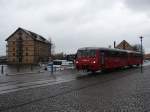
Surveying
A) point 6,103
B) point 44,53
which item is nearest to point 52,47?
point 44,53

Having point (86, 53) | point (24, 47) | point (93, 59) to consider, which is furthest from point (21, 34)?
point (93, 59)

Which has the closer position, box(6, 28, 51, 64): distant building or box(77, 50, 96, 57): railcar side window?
box(77, 50, 96, 57): railcar side window

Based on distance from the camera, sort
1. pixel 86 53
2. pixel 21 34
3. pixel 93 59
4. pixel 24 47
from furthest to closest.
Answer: pixel 24 47
pixel 21 34
pixel 86 53
pixel 93 59

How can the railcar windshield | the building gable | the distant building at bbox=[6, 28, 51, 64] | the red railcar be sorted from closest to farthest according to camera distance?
the red railcar < the railcar windshield < the distant building at bbox=[6, 28, 51, 64] < the building gable

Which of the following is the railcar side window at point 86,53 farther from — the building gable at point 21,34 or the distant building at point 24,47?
the building gable at point 21,34

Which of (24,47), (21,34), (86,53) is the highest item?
(21,34)

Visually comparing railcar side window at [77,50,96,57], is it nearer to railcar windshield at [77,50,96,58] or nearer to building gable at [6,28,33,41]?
railcar windshield at [77,50,96,58]

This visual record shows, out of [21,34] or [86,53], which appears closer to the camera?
[86,53]

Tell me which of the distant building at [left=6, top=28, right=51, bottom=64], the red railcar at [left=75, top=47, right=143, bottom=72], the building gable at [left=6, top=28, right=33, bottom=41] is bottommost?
the red railcar at [left=75, top=47, right=143, bottom=72]

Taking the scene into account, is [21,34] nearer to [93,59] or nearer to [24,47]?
[24,47]

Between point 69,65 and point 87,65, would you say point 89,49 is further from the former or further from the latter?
point 69,65

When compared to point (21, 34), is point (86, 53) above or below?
below

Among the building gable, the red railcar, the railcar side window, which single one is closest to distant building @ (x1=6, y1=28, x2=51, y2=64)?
the building gable

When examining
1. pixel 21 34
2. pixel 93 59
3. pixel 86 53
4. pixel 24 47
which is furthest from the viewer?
pixel 24 47
